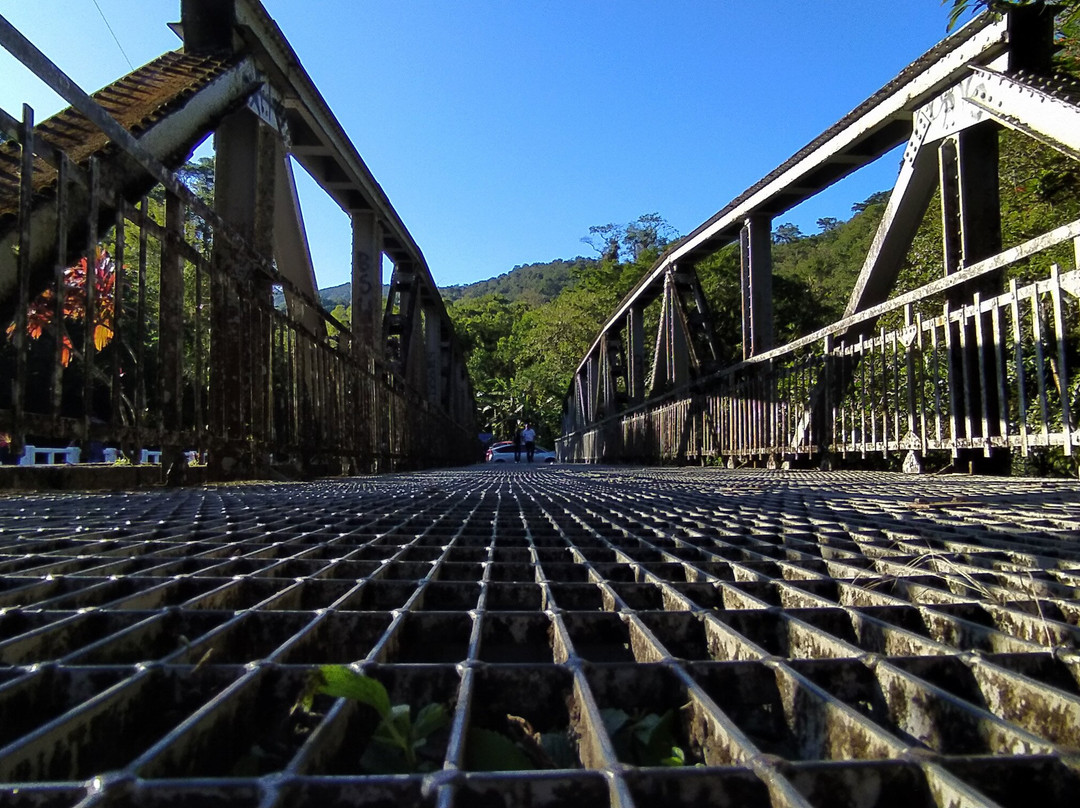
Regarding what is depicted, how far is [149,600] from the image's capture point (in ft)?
3.96

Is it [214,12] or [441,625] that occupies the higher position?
[214,12]

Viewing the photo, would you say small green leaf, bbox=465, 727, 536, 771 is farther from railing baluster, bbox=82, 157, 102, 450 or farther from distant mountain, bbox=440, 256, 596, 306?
distant mountain, bbox=440, 256, 596, 306

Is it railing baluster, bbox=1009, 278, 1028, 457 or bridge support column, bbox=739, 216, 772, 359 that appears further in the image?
bridge support column, bbox=739, 216, 772, 359

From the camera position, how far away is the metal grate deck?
58cm

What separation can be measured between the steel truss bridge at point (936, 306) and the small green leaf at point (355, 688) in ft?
14.2

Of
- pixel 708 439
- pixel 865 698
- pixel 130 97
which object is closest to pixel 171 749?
pixel 865 698

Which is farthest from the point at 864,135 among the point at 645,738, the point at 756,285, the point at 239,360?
the point at 645,738

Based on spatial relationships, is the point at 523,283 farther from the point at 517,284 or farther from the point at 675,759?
the point at 675,759

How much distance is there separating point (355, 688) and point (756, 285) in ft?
31.1

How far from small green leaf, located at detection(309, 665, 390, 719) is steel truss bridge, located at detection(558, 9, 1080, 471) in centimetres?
432

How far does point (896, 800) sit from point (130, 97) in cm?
545

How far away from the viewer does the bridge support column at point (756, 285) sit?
30.4ft

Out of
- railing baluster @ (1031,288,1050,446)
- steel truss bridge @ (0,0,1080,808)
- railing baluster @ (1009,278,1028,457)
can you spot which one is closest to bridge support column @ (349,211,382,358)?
steel truss bridge @ (0,0,1080,808)

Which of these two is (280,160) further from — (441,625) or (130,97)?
(441,625)
